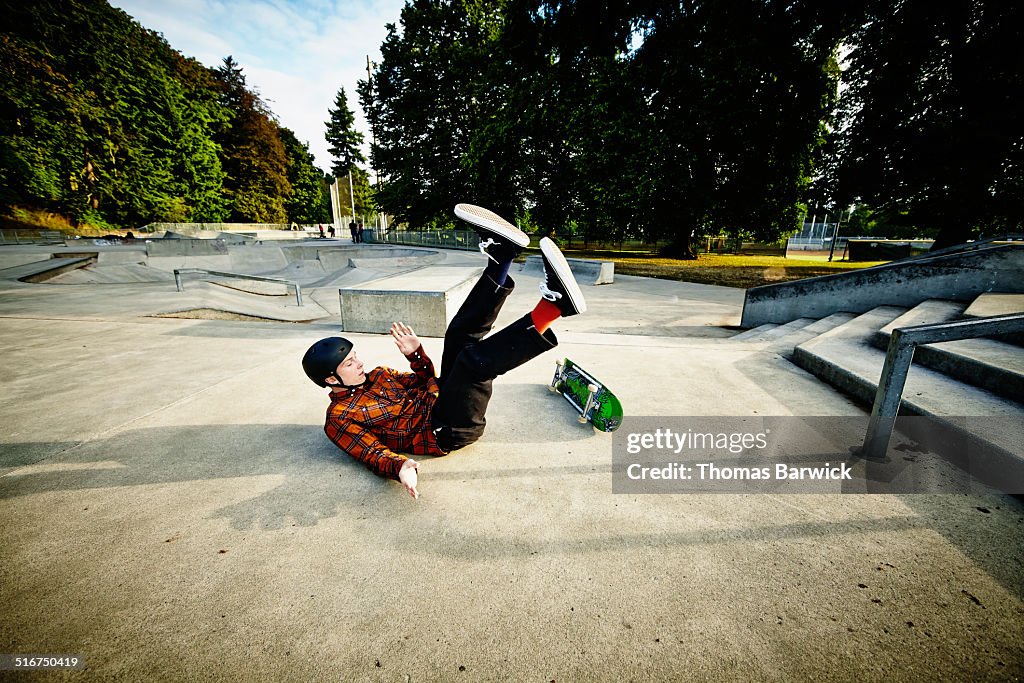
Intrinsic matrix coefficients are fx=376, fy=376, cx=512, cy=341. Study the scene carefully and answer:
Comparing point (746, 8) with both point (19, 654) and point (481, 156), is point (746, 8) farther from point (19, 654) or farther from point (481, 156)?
point (19, 654)

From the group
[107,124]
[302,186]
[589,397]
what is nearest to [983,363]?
[589,397]

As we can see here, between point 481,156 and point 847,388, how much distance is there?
2212cm

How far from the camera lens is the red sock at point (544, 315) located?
6.71ft

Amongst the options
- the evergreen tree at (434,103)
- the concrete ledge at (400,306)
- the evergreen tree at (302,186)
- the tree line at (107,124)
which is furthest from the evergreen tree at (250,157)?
the concrete ledge at (400,306)

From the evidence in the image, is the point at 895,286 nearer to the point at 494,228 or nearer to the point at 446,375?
the point at 494,228

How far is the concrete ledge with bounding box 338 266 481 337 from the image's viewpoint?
561 centimetres

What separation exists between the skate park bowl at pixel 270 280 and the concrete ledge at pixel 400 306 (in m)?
0.02

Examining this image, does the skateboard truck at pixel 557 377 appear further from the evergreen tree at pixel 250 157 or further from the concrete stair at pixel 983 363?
the evergreen tree at pixel 250 157

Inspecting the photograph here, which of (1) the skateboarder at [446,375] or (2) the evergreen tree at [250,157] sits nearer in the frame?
(1) the skateboarder at [446,375]

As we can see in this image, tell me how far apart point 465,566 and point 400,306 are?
450 cm

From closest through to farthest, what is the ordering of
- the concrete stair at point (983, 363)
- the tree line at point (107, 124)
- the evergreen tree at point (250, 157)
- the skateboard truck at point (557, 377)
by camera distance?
the concrete stair at point (983, 363)
the skateboard truck at point (557, 377)
the tree line at point (107, 124)
the evergreen tree at point (250, 157)

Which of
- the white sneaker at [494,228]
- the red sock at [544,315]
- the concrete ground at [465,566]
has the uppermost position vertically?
the white sneaker at [494,228]

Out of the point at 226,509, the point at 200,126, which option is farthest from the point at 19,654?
the point at 200,126

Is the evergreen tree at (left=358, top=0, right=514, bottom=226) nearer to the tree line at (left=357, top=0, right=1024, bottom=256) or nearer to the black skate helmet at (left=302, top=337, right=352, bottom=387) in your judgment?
the tree line at (left=357, top=0, right=1024, bottom=256)
